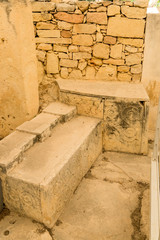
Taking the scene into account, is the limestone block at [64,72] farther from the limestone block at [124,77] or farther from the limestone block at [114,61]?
the limestone block at [124,77]

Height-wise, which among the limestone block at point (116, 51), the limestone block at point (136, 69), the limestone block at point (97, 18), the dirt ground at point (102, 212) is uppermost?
the limestone block at point (97, 18)

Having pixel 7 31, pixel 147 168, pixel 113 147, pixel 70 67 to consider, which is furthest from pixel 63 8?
pixel 147 168

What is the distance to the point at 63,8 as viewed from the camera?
12.7ft

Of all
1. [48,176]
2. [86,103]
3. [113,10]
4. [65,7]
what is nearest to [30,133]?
[48,176]

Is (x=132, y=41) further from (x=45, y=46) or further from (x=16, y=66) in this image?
(x=16, y=66)

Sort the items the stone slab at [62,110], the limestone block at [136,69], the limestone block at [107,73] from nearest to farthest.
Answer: the stone slab at [62,110] < the limestone block at [136,69] < the limestone block at [107,73]

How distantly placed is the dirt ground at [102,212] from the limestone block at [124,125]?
40 cm

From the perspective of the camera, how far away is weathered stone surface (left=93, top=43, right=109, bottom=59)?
400 centimetres

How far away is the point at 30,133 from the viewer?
289 cm

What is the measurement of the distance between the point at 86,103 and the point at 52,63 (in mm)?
1124

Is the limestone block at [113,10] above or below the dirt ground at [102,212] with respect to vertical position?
above

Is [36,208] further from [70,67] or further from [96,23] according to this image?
[96,23]

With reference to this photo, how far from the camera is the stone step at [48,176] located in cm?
225

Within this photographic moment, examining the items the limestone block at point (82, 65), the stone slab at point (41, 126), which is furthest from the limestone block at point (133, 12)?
the stone slab at point (41, 126)
